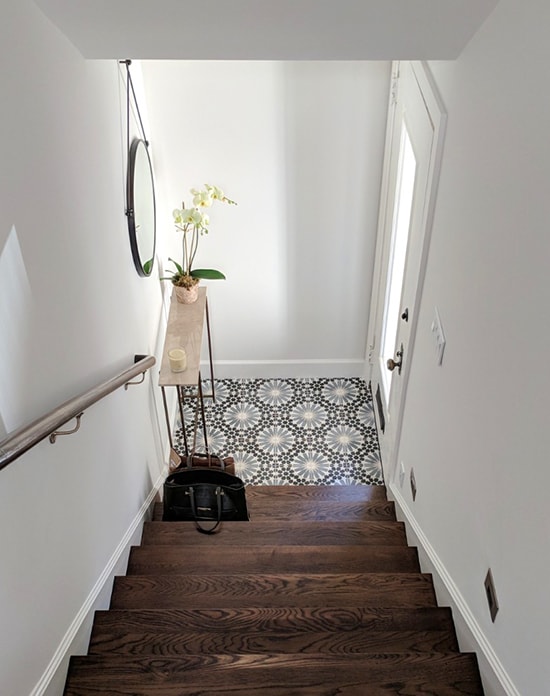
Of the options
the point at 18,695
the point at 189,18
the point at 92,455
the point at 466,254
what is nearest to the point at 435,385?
the point at 466,254

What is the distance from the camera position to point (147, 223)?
294 centimetres

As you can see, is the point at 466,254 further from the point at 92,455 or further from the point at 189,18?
the point at 92,455

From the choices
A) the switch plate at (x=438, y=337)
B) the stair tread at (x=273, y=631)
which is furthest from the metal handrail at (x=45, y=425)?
the switch plate at (x=438, y=337)

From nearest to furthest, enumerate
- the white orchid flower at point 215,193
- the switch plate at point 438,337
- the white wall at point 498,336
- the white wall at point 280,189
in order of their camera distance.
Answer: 1. the white wall at point 498,336
2. the switch plate at point 438,337
3. the white wall at point 280,189
4. the white orchid flower at point 215,193

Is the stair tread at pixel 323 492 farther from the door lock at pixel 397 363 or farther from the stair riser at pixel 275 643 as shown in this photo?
the stair riser at pixel 275 643

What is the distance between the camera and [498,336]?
1.57 m

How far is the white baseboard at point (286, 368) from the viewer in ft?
13.7

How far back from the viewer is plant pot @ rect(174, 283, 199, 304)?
3.31m

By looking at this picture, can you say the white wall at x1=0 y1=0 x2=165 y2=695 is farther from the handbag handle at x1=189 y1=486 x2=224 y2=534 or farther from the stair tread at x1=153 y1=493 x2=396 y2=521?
the stair tread at x1=153 y1=493 x2=396 y2=521

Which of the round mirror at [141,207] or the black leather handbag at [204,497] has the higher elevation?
the round mirror at [141,207]

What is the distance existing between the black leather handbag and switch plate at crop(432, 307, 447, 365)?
1.19 m

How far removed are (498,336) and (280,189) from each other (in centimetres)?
211

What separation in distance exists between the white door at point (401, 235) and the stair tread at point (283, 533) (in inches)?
16.5

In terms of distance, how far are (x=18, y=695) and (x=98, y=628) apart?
0.52 metres
